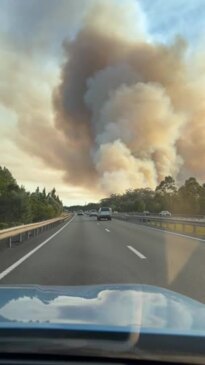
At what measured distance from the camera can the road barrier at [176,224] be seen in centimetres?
2878

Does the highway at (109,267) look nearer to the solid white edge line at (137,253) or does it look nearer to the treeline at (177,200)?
the solid white edge line at (137,253)

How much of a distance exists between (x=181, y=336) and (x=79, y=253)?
14.1m

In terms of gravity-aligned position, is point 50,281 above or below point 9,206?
below

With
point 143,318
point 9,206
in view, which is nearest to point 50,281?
point 143,318

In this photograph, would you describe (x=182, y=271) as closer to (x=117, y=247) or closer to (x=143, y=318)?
(x=117, y=247)

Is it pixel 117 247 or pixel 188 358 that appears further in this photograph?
pixel 117 247

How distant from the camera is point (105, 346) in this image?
299 centimetres

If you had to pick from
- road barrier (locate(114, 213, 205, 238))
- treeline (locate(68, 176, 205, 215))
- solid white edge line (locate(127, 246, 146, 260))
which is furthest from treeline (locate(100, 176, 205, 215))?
solid white edge line (locate(127, 246, 146, 260))

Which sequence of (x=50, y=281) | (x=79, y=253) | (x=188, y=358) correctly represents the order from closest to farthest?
(x=188, y=358) → (x=50, y=281) → (x=79, y=253)

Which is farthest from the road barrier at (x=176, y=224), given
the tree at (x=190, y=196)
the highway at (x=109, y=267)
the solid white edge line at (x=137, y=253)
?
the tree at (x=190, y=196)

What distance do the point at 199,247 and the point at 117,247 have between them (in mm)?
2882

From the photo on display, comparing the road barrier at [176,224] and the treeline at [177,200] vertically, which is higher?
the treeline at [177,200]

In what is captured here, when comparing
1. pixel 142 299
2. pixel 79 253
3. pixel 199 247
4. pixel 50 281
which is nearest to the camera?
pixel 142 299

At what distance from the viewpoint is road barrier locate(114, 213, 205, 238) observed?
28.8m
